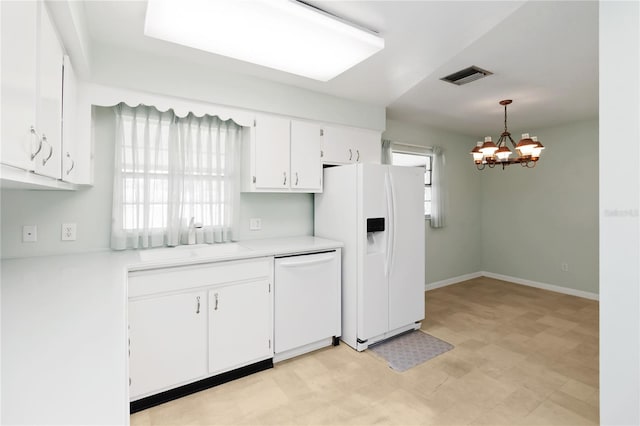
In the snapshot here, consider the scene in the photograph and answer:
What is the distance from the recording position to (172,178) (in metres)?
2.57

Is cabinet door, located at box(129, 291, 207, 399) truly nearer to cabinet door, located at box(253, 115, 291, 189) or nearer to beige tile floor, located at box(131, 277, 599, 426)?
beige tile floor, located at box(131, 277, 599, 426)

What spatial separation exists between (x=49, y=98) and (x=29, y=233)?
50.1 inches

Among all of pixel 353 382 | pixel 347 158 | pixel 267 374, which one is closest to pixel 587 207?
pixel 347 158

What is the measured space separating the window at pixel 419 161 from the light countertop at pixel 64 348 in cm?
389

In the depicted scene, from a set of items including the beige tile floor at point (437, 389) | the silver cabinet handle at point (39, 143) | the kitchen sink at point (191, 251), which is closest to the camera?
the silver cabinet handle at point (39, 143)

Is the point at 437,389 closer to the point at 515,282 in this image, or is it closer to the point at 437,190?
the point at 437,190

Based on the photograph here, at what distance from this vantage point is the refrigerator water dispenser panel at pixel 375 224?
2.87 meters

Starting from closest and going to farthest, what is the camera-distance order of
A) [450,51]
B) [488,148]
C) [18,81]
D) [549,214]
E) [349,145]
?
[18,81] → [450,51] → [488,148] → [349,145] → [549,214]

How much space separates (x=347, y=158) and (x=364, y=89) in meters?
0.72

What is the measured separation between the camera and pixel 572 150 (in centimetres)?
449

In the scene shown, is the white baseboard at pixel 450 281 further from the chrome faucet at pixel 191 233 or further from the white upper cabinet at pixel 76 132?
the white upper cabinet at pixel 76 132

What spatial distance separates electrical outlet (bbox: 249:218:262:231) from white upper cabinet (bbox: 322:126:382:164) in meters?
0.93

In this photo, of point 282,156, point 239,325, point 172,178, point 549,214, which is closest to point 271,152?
point 282,156

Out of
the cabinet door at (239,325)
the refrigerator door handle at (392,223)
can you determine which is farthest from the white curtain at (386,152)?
the cabinet door at (239,325)
